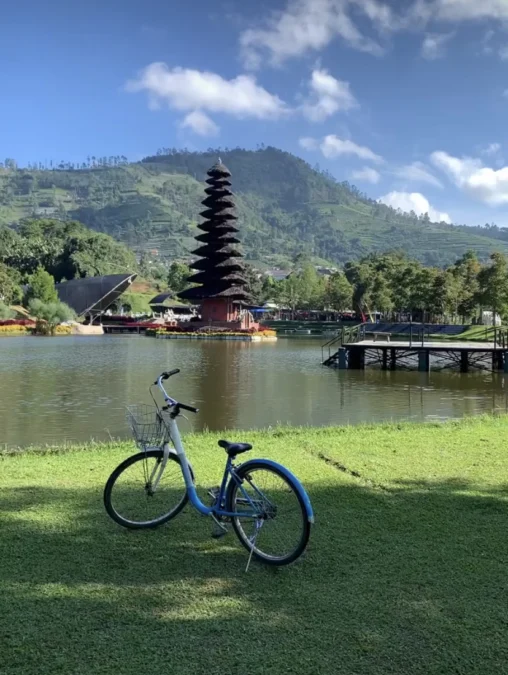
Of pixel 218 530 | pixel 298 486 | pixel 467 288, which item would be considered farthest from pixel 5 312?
pixel 298 486

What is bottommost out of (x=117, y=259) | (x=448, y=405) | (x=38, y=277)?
(x=448, y=405)

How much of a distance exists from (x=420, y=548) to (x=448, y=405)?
12288 millimetres

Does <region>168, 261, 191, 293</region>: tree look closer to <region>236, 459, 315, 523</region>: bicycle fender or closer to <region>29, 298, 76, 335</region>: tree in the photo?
<region>29, 298, 76, 335</region>: tree

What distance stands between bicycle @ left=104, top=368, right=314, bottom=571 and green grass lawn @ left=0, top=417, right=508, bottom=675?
0.42 feet

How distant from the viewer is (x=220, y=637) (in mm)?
2830

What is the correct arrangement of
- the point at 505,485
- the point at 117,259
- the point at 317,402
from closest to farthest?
the point at 505,485 < the point at 317,402 < the point at 117,259

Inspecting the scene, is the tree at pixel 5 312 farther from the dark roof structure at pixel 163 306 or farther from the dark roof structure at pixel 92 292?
the dark roof structure at pixel 163 306

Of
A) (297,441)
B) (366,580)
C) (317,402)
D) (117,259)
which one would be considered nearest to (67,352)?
(317,402)

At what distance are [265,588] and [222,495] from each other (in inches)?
29.3

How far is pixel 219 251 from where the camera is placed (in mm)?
53906

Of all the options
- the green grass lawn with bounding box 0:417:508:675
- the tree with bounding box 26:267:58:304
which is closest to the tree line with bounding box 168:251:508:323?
the tree with bounding box 26:267:58:304

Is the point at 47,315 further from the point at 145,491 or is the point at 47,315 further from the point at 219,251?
the point at 145,491

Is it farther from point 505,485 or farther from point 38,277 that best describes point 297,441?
point 38,277

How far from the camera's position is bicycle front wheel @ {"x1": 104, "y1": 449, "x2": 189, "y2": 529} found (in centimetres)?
434
